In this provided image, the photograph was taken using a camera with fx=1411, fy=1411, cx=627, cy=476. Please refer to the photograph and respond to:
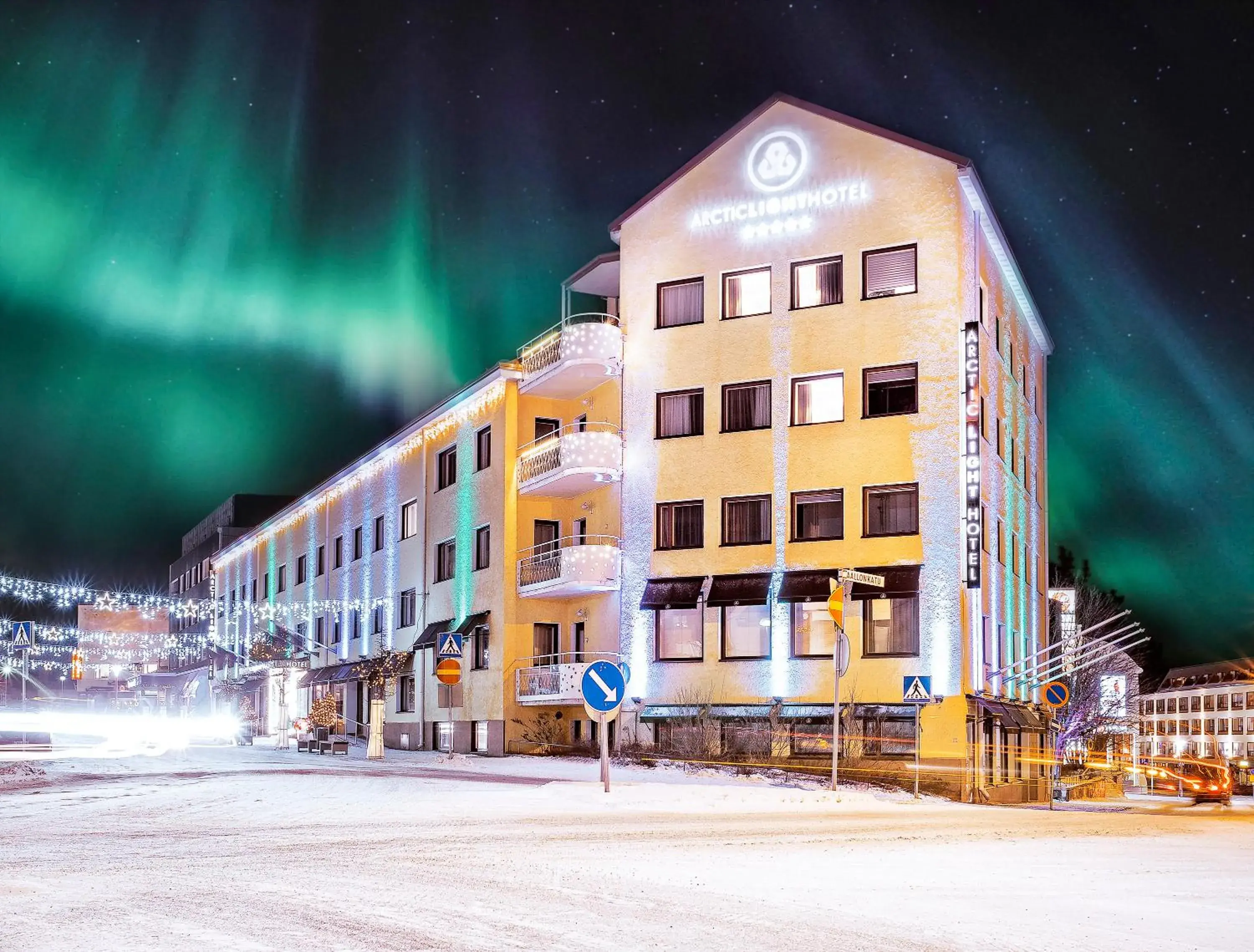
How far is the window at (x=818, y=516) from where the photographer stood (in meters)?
35.3

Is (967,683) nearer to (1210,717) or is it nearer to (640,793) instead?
(640,793)

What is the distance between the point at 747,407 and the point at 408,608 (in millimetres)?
18342

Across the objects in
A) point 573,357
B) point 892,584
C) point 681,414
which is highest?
point 573,357

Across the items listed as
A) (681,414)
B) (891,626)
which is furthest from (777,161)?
(891,626)

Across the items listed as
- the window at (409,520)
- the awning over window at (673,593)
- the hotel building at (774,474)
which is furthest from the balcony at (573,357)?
the window at (409,520)

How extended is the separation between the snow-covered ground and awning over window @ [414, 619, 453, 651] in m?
20.6

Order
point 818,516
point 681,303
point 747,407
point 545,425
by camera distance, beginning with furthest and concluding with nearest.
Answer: point 545,425 < point 681,303 < point 747,407 < point 818,516

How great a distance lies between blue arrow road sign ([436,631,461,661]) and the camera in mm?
29672

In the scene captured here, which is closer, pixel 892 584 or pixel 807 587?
pixel 892 584

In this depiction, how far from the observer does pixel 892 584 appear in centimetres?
3397

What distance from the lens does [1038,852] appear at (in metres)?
15.7

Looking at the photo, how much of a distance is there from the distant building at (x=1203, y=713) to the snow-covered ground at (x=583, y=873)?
11525 centimetres

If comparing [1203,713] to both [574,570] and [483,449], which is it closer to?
[483,449]

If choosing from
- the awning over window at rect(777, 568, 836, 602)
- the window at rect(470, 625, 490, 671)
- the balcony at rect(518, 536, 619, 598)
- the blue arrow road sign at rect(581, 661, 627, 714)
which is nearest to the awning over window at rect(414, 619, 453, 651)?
the window at rect(470, 625, 490, 671)
